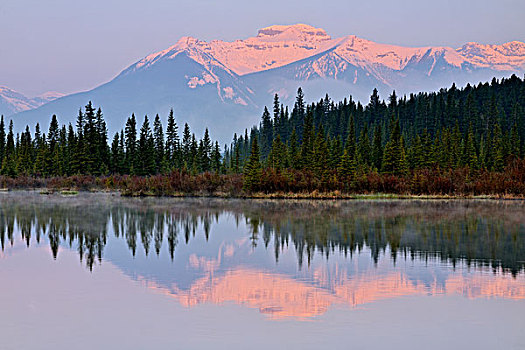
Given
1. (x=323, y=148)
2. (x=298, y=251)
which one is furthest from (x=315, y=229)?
(x=323, y=148)

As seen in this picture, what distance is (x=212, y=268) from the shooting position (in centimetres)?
2272

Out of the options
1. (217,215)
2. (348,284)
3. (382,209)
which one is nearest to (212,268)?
(348,284)

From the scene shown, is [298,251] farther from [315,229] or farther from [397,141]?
[397,141]

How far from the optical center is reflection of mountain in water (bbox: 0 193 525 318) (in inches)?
722

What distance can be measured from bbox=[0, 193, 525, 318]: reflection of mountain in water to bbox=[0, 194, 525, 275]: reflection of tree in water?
0.06 metres

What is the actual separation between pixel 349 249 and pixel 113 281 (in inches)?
432

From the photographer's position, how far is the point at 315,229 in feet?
110

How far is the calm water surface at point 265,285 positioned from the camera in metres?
13.8

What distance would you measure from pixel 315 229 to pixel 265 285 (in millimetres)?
14652

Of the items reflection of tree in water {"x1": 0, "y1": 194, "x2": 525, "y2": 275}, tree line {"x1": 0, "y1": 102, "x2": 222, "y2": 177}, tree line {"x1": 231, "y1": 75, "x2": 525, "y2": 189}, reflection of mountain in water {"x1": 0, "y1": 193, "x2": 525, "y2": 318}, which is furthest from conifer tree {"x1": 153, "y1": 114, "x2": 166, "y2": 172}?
reflection of mountain in water {"x1": 0, "y1": 193, "x2": 525, "y2": 318}

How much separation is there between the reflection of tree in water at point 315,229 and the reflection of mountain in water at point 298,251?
0.19ft

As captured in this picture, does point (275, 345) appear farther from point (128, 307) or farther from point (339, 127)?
point (339, 127)

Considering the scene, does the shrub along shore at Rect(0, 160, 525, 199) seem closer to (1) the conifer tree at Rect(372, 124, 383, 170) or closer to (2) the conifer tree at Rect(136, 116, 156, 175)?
(1) the conifer tree at Rect(372, 124, 383, 170)

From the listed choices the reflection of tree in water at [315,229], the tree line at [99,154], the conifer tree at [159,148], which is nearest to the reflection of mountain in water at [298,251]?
the reflection of tree in water at [315,229]
